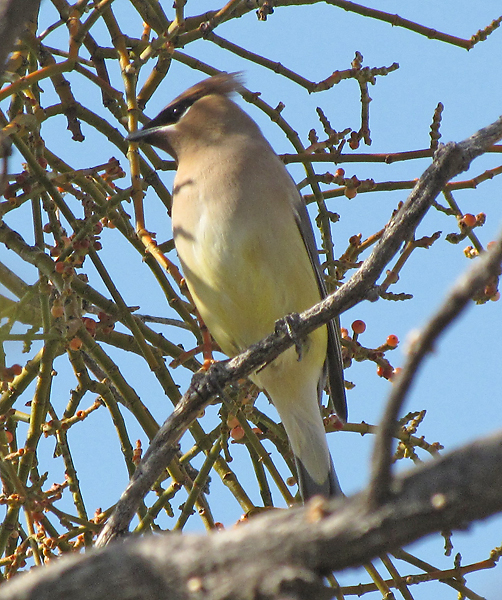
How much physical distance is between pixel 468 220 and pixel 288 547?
77.2 inches

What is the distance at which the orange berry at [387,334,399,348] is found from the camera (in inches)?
125

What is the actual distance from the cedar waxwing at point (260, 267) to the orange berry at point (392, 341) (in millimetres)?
379

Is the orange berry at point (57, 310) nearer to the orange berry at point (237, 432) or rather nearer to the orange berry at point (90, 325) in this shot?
the orange berry at point (90, 325)

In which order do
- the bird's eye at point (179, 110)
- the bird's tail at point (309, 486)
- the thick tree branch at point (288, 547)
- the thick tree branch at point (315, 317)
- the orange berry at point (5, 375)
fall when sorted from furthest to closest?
the bird's eye at point (179, 110), the bird's tail at point (309, 486), the orange berry at point (5, 375), the thick tree branch at point (315, 317), the thick tree branch at point (288, 547)

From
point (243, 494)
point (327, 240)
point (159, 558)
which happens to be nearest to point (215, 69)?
point (327, 240)

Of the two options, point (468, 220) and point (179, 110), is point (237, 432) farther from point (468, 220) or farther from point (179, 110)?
point (179, 110)

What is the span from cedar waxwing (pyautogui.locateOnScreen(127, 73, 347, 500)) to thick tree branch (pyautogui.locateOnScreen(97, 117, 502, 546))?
32.0 inches

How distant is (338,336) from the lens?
353 centimetres

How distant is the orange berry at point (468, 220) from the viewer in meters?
3.05

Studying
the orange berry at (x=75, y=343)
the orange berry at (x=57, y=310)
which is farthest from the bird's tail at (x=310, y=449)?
the orange berry at (x=57, y=310)

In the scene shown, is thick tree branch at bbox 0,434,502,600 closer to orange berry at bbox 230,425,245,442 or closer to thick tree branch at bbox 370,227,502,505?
thick tree branch at bbox 370,227,502,505

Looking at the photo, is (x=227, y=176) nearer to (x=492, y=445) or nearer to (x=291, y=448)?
(x=291, y=448)

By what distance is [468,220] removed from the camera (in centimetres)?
306

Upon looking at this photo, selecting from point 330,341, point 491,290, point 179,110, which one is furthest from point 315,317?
point 179,110
